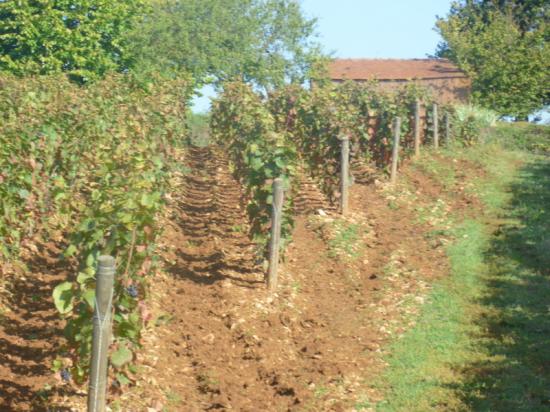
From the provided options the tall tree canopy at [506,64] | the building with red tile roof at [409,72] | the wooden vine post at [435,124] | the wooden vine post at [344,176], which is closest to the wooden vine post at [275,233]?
the wooden vine post at [344,176]

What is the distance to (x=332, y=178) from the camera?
1535 centimetres

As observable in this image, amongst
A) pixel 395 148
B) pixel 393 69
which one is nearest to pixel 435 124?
pixel 395 148

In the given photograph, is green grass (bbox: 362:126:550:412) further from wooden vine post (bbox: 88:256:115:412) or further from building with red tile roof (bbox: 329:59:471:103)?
building with red tile roof (bbox: 329:59:471:103)

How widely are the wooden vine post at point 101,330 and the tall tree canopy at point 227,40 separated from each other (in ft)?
107

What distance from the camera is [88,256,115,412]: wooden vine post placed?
5.62 meters

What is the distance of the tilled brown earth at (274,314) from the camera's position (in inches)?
308

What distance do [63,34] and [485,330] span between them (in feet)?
93.9

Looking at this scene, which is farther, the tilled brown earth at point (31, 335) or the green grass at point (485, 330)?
the green grass at point (485, 330)

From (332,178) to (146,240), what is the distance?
8.24 m

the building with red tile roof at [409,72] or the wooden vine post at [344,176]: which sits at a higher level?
the building with red tile roof at [409,72]

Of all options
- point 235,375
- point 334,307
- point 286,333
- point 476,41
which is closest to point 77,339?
point 235,375

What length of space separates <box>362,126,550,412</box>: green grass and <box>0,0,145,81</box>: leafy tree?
23.5 metres

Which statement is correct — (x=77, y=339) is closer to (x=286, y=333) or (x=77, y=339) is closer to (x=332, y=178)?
(x=286, y=333)

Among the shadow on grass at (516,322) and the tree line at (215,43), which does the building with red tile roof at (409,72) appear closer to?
the tree line at (215,43)
